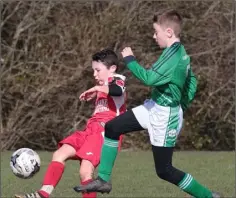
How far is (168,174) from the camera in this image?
21.9ft

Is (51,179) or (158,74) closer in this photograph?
(158,74)

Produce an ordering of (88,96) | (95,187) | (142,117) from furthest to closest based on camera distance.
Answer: (88,96) < (142,117) < (95,187)

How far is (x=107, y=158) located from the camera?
6789mm

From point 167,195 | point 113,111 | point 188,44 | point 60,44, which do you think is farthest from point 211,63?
point 113,111

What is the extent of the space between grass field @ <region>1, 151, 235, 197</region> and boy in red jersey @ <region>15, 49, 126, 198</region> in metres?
1.55

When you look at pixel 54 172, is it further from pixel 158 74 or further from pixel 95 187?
pixel 158 74

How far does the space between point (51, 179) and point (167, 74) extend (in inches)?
57.6

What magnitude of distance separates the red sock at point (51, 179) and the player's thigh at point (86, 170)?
19 centimetres

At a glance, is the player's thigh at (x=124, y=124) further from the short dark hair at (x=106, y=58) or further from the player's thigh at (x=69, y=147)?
the short dark hair at (x=106, y=58)

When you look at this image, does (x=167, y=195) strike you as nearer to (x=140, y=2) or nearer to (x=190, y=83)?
(x=190, y=83)

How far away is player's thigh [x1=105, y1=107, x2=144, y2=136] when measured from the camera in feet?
21.8

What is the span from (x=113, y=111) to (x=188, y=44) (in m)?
9.59

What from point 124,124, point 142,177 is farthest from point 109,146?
point 142,177

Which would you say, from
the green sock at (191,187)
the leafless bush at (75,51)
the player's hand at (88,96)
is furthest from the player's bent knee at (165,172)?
the leafless bush at (75,51)
